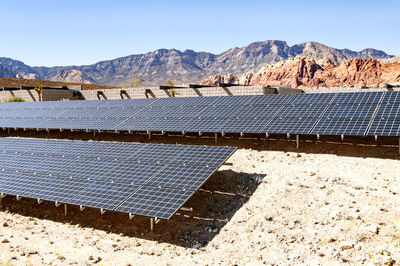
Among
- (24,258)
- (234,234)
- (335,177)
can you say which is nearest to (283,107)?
(335,177)

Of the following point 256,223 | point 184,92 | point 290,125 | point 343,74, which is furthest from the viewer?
point 343,74

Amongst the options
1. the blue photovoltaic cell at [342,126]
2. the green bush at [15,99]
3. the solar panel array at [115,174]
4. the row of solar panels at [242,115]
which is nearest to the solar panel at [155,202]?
the solar panel array at [115,174]

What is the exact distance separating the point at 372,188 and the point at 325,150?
494 cm

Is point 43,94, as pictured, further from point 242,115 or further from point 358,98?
point 358,98

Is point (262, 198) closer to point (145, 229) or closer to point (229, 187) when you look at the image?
point (229, 187)

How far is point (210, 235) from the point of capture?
1379 centimetres

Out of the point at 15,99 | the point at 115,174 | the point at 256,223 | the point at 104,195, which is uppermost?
the point at 15,99

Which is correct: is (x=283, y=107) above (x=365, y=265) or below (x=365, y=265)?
above

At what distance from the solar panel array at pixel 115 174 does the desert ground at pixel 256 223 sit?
1.37m

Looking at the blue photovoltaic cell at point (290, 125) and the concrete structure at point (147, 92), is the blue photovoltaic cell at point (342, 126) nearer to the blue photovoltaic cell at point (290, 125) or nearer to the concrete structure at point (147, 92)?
the blue photovoltaic cell at point (290, 125)

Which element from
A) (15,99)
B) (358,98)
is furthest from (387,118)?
(15,99)

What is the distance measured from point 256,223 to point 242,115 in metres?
11.4

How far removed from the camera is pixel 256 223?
1420cm

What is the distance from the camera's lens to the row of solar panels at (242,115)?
20141 mm
